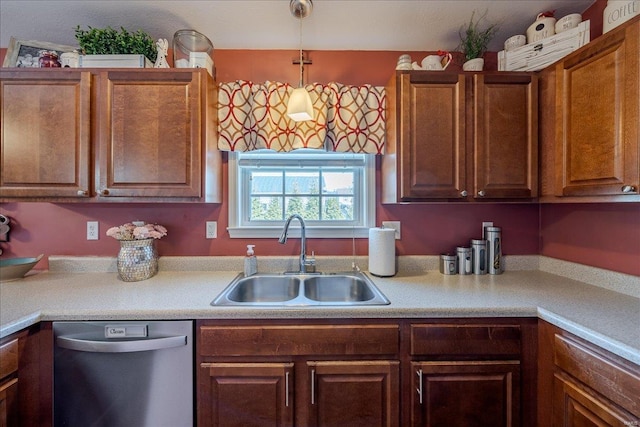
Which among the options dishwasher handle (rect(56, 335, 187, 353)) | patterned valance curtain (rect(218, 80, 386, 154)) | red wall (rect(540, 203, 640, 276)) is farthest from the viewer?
patterned valance curtain (rect(218, 80, 386, 154))

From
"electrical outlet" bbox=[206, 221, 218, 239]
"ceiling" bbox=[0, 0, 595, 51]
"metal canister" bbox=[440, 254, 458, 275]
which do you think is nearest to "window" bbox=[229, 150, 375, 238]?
"electrical outlet" bbox=[206, 221, 218, 239]

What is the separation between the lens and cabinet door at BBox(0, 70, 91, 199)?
1454mm

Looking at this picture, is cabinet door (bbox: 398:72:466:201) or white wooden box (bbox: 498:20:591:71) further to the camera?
cabinet door (bbox: 398:72:466:201)

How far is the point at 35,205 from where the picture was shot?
181cm

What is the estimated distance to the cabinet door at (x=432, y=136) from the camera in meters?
1.51

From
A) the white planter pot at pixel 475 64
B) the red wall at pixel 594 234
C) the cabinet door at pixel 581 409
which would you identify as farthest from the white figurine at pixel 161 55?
the red wall at pixel 594 234

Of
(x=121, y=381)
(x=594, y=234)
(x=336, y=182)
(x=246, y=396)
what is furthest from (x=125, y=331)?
(x=594, y=234)

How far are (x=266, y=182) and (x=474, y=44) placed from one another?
4.95ft

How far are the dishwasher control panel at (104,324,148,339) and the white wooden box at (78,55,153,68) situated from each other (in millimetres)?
1330

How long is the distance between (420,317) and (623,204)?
4.00 ft

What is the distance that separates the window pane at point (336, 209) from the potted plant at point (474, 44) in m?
1.07

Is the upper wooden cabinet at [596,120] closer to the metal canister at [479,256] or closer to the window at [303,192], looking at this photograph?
the metal canister at [479,256]

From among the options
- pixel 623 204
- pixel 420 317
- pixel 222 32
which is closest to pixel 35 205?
pixel 222 32

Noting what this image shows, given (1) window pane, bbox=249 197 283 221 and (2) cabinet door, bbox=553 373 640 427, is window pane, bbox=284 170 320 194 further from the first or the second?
(2) cabinet door, bbox=553 373 640 427
